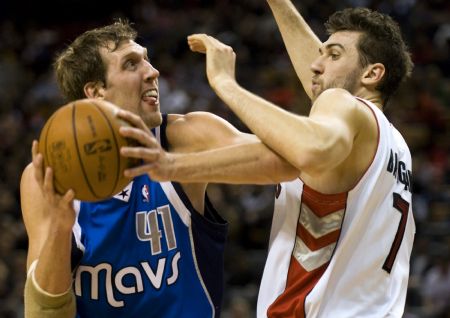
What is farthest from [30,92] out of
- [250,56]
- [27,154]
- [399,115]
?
[399,115]

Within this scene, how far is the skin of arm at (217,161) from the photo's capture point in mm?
3438

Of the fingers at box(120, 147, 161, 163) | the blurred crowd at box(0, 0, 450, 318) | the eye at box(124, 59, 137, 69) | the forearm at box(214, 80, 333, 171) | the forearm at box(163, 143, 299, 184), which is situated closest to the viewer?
the fingers at box(120, 147, 161, 163)

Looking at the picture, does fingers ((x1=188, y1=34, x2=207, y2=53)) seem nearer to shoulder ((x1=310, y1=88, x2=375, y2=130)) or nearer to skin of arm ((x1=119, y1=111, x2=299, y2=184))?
skin of arm ((x1=119, y1=111, x2=299, y2=184))

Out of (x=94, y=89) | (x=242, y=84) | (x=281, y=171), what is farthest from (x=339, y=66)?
(x=242, y=84)

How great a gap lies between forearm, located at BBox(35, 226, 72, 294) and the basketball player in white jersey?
56 cm

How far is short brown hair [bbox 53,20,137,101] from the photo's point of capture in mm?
4344

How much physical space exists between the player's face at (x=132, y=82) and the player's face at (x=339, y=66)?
0.77m

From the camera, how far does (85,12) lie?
14.7 metres

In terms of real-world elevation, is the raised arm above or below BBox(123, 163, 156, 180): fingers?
below

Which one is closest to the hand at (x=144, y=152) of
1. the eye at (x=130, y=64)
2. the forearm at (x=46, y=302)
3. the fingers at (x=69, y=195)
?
the fingers at (x=69, y=195)

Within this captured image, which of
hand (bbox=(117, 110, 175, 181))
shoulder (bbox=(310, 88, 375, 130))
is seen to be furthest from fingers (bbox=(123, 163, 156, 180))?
shoulder (bbox=(310, 88, 375, 130))

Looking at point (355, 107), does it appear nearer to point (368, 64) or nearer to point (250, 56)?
point (368, 64)

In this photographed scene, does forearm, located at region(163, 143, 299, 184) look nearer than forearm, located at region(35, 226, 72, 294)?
Yes

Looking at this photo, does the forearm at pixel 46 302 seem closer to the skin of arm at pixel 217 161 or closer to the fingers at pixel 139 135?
the skin of arm at pixel 217 161
